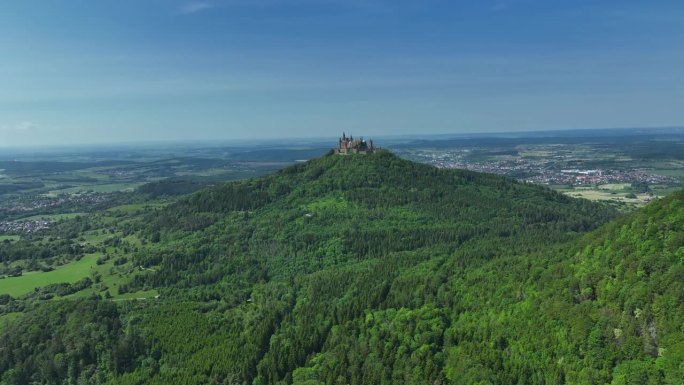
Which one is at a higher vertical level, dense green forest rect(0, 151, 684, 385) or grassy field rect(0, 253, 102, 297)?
dense green forest rect(0, 151, 684, 385)

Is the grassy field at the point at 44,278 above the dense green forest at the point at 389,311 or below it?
below

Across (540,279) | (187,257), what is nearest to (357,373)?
(540,279)

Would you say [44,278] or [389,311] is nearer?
[389,311]

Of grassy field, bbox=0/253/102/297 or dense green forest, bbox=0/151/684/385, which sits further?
grassy field, bbox=0/253/102/297

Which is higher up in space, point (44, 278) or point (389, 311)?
point (389, 311)

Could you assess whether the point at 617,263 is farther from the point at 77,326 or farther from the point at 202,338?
the point at 77,326
